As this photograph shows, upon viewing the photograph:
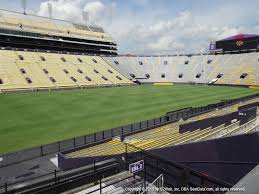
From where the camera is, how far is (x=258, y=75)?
70375mm

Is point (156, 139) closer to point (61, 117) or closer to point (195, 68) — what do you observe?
point (61, 117)

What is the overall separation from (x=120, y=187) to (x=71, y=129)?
52.1 feet

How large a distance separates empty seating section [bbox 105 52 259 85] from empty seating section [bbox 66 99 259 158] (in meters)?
54.2

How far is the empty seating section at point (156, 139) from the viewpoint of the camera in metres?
16.5

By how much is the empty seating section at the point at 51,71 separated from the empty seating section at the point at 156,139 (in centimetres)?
4199

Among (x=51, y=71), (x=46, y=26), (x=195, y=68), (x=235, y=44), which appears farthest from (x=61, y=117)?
(x=235, y=44)

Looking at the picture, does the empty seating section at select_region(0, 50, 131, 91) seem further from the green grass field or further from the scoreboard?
the scoreboard

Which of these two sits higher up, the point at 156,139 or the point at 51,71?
the point at 51,71

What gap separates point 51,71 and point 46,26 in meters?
28.8

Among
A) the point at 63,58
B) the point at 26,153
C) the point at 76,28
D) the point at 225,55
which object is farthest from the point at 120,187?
the point at 76,28

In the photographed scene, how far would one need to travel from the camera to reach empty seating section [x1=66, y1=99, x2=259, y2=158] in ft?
54.0

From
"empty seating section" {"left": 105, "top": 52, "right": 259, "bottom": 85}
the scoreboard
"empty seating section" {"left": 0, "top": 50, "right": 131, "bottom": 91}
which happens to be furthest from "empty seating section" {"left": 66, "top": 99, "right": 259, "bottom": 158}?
the scoreboard

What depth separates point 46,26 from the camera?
86.8m

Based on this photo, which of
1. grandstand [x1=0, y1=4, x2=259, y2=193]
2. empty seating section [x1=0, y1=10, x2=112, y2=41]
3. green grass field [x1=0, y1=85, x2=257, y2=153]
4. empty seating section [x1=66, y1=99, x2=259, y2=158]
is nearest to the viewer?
grandstand [x1=0, y1=4, x2=259, y2=193]
